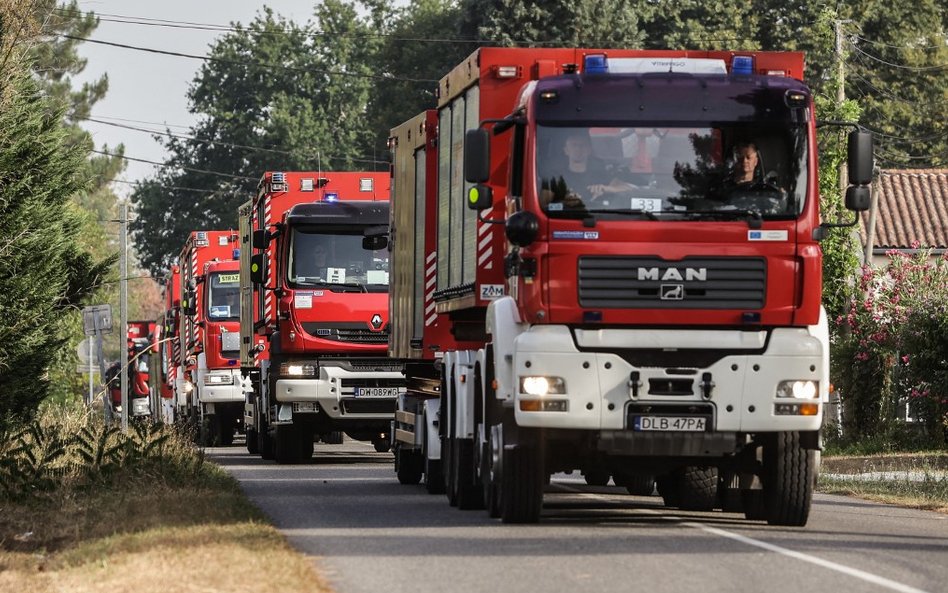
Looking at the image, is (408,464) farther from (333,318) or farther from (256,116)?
(256,116)

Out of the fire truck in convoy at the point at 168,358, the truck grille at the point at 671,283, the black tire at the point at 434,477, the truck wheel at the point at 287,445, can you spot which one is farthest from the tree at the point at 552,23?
the truck grille at the point at 671,283

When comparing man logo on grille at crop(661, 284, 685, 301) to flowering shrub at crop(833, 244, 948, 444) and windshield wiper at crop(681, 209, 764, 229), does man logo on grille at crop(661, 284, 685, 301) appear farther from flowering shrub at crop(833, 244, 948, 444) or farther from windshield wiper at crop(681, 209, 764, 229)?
flowering shrub at crop(833, 244, 948, 444)

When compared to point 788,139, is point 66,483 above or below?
below

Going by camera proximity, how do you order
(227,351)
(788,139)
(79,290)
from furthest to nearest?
(227,351) < (79,290) < (788,139)

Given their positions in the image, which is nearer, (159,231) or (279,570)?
(279,570)

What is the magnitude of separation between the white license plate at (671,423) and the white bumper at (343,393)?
11.9 m

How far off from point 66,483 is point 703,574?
969 centimetres

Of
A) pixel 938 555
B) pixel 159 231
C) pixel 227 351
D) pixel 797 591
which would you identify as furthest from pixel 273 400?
pixel 159 231

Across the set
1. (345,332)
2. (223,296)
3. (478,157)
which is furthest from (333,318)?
(478,157)

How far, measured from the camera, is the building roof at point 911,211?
5400cm

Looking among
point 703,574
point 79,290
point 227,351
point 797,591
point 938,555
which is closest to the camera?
point 797,591

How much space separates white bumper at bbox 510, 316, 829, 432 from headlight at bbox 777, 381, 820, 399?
0.03 m

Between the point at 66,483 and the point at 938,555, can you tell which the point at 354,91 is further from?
the point at 938,555

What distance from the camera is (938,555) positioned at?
44.0 feet
